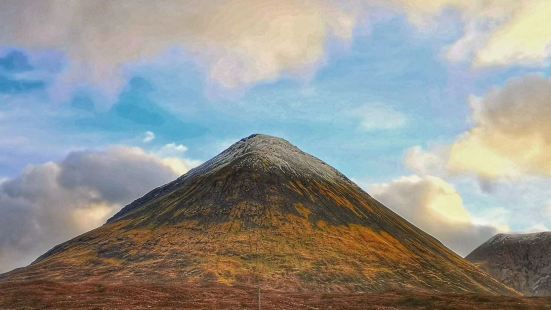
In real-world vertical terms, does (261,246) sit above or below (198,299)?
above

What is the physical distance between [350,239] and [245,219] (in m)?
34.4

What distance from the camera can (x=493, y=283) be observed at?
175 meters

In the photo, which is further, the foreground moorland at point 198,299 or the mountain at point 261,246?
the mountain at point 261,246

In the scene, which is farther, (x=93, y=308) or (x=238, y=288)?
(x=238, y=288)

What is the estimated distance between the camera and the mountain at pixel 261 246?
133 m

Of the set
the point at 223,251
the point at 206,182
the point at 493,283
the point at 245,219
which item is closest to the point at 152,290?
the point at 223,251

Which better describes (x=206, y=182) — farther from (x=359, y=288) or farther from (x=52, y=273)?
Answer: (x=359, y=288)

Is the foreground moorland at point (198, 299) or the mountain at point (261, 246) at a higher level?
the mountain at point (261, 246)

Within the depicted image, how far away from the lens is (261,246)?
147750 millimetres

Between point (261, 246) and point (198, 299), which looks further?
point (261, 246)

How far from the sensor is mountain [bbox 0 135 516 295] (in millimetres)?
132625

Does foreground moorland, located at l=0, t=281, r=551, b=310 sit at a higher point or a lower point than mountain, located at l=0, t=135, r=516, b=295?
lower

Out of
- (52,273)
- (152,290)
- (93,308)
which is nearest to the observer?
(93,308)

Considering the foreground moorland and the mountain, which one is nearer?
the foreground moorland
